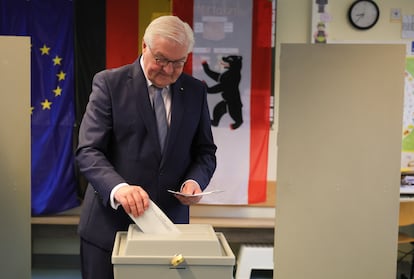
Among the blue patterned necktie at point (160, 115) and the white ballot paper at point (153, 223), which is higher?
the blue patterned necktie at point (160, 115)

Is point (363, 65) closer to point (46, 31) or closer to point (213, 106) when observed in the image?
point (213, 106)

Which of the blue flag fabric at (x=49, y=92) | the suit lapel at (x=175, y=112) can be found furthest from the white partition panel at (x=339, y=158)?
the blue flag fabric at (x=49, y=92)

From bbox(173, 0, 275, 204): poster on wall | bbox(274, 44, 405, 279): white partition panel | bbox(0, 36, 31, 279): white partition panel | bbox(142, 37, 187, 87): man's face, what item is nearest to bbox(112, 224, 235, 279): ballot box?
bbox(142, 37, 187, 87): man's face

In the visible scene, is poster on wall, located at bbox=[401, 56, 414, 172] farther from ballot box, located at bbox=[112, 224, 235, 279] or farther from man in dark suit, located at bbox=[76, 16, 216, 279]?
ballot box, located at bbox=[112, 224, 235, 279]

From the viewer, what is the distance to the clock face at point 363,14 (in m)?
3.72

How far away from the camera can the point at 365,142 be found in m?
2.55

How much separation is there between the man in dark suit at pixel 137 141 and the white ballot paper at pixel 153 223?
0.21m

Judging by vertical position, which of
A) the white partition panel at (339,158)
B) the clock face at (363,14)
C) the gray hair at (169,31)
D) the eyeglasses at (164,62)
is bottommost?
Answer: the white partition panel at (339,158)

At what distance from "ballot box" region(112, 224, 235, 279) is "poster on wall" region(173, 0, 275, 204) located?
2.59m

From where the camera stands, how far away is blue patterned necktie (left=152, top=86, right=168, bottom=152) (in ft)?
4.86

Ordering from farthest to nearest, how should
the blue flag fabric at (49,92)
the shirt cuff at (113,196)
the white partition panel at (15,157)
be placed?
the blue flag fabric at (49,92) < the white partition panel at (15,157) < the shirt cuff at (113,196)

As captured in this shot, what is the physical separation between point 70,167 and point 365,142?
2.23 m

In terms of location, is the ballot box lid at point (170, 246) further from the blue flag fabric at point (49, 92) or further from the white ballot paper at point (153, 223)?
the blue flag fabric at point (49, 92)

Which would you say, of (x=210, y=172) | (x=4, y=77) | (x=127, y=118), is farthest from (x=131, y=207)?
(x=4, y=77)
